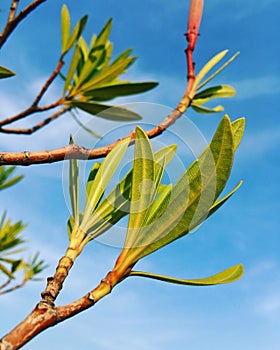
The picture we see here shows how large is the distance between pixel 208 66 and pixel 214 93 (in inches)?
4.8

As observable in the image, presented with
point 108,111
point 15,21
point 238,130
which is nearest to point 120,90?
point 108,111

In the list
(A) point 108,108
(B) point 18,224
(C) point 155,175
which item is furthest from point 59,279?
(B) point 18,224

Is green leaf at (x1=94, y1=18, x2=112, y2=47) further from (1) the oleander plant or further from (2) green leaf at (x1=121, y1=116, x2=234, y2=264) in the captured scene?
(2) green leaf at (x1=121, y1=116, x2=234, y2=264)

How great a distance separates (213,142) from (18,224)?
1474 millimetres

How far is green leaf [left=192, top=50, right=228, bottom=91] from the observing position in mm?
1214

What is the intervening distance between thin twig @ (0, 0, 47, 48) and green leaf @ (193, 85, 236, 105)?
503 millimetres

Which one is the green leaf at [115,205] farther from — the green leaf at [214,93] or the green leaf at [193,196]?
the green leaf at [214,93]

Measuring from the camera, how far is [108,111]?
3.53 feet

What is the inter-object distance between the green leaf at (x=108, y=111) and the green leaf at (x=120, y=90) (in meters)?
0.04

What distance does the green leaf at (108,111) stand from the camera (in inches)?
42.0

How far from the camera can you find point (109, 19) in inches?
46.3

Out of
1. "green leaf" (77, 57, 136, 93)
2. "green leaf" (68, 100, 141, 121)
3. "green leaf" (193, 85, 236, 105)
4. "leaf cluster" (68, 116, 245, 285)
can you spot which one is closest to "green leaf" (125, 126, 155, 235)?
"leaf cluster" (68, 116, 245, 285)

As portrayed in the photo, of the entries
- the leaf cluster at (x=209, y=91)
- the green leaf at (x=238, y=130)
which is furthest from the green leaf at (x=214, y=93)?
the green leaf at (x=238, y=130)

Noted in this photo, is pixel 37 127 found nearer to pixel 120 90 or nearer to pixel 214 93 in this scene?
pixel 120 90
